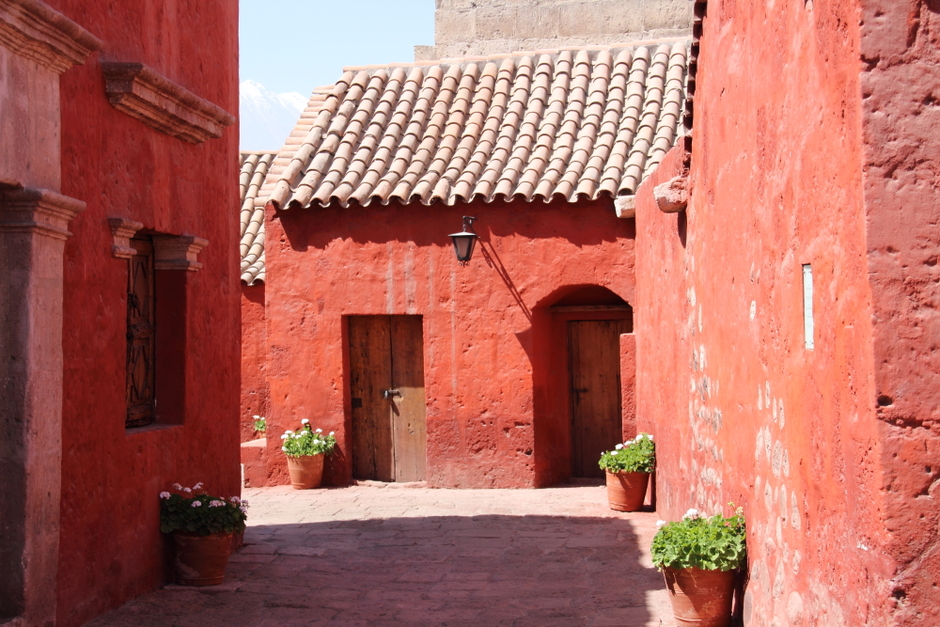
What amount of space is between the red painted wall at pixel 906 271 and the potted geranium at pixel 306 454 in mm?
8981

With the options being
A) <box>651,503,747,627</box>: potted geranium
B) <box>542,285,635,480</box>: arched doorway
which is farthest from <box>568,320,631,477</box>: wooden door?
<box>651,503,747,627</box>: potted geranium

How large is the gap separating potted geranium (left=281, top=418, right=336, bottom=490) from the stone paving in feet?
2.27

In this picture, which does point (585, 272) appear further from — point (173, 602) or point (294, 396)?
point (173, 602)

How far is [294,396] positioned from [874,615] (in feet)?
30.7

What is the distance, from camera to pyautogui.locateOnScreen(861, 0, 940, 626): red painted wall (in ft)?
10.2

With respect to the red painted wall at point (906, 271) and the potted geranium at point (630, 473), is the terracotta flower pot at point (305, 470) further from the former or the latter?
the red painted wall at point (906, 271)

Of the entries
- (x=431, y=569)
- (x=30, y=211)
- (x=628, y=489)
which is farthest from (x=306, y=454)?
(x=30, y=211)

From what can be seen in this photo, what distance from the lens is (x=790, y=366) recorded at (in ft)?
13.9

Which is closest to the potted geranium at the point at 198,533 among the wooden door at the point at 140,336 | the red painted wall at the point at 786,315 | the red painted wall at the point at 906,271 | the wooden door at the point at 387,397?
the wooden door at the point at 140,336

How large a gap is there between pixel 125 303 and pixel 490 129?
6.72m

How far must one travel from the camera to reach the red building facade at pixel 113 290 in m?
5.18

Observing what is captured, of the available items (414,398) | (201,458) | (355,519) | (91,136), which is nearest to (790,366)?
(91,136)

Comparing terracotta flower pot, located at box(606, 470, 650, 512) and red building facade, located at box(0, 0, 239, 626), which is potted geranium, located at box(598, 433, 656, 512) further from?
red building facade, located at box(0, 0, 239, 626)

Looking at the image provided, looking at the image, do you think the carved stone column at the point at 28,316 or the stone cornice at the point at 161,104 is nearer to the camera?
the carved stone column at the point at 28,316
